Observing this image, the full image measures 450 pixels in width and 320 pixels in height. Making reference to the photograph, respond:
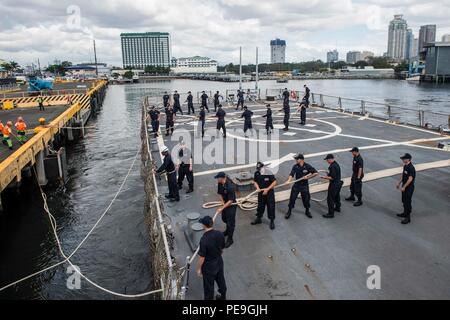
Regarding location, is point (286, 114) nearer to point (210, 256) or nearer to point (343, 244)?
point (343, 244)

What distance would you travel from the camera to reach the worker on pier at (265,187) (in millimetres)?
9016

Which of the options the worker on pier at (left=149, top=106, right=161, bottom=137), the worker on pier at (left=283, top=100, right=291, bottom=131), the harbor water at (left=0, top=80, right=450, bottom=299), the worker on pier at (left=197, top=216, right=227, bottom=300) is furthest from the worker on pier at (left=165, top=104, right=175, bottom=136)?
the worker on pier at (left=197, top=216, right=227, bottom=300)

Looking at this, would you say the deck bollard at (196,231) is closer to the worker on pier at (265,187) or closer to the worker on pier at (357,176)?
the worker on pier at (265,187)

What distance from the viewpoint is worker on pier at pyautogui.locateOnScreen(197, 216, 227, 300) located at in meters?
6.25

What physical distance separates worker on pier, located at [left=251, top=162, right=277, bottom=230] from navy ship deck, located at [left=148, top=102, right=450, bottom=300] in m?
0.44

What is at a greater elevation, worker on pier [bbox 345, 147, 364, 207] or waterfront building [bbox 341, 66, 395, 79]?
waterfront building [bbox 341, 66, 395, 79]

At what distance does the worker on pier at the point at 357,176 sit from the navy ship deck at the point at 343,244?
0.90 feet

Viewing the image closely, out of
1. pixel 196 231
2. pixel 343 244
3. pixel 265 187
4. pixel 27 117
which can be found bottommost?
pixel 343 244

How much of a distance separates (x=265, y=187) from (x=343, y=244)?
2.32 m

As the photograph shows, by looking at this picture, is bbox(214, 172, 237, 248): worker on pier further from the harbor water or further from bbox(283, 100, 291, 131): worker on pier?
bbox(283, 100, 291, 131): worker on pier

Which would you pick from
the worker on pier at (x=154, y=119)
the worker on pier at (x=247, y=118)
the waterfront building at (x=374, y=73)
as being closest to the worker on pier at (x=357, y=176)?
the worker on pier at (x=247, y=118)

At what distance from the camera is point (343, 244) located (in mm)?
8594

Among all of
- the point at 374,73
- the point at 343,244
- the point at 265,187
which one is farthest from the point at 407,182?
the point at 374,73

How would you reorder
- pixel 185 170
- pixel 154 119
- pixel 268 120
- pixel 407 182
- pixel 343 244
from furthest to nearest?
1. pixel 154 119
2. pixel 268 120
3. pixel 185 170
4. pixel 407 182
5. pixel 343 244
